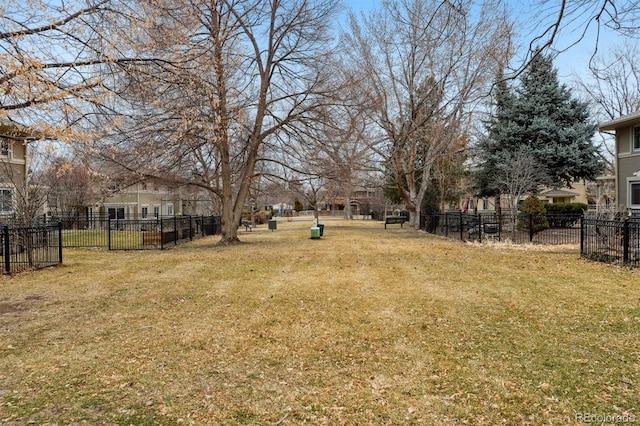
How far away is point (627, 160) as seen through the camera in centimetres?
1867

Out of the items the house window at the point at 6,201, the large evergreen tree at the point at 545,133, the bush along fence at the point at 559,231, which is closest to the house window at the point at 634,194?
the bush along fence at the point at 559,231

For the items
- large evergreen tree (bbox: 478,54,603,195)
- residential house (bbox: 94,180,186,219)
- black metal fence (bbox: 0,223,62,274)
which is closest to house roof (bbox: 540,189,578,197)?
large evergreen tree (bbox: 478,54,603,195)

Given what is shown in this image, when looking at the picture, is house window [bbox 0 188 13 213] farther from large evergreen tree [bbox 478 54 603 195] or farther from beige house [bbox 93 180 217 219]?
large evergreen tree [bbox 478 54 603 195]

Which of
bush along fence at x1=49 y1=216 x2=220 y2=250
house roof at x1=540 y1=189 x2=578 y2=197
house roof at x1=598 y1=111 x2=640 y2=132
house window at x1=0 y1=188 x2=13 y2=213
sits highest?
house roof at x1=598 y1=111 x2=640 y2=132

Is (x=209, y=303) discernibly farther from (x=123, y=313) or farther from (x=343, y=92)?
(x=343, y=92)

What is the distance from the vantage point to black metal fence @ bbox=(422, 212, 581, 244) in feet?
53.8

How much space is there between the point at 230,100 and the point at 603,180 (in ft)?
102

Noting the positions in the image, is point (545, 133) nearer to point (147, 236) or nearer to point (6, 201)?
point (147, 236)

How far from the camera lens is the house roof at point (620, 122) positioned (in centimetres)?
1691

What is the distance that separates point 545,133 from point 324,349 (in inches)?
939

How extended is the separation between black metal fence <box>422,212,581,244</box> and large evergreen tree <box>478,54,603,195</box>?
11.5ft

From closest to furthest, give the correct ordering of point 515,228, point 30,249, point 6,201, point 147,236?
point 30,249 → point 6,201 → point 147,236 → point 515,228

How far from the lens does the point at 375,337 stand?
194 inches

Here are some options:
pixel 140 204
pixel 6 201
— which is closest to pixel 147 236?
pixel 6 201
